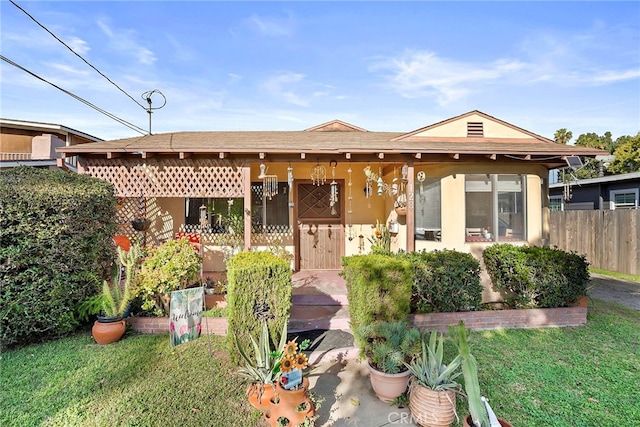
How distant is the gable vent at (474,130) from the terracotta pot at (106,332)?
7.64m

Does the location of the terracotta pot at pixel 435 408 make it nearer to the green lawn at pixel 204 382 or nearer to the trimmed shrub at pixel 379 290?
the green lawn at pixel 204 382

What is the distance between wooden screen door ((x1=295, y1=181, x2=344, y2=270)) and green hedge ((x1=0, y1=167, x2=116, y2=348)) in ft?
14.2

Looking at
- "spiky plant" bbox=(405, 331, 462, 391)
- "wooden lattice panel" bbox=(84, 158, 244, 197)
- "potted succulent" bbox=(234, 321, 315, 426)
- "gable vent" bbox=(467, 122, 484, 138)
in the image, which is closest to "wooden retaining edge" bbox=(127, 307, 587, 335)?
"potted succulent" bbox=(234, 321, 315, 426)

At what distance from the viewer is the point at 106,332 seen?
3875mm

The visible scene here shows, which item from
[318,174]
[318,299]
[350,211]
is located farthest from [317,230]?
[318,299]

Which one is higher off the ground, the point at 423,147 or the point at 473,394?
the point at 423,147

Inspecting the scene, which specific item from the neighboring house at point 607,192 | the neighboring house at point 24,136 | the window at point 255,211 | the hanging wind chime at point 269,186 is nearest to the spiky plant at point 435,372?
the hanging wind chime at point 269,186

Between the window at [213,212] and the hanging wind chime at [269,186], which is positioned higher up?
the hanging wind chime at [269,186]

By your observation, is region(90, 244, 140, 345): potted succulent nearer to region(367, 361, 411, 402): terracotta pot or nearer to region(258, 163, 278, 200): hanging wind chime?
region(258, 163, 278, 200): hanging wind chime

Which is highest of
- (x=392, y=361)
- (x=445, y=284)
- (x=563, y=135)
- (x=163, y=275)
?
(x=563, y=135)

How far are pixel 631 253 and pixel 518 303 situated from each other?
605 centimetres

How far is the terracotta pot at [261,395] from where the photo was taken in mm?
2623

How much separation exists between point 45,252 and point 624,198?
16008 millimetres

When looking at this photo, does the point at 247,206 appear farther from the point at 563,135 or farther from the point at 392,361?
the point at 563,135
